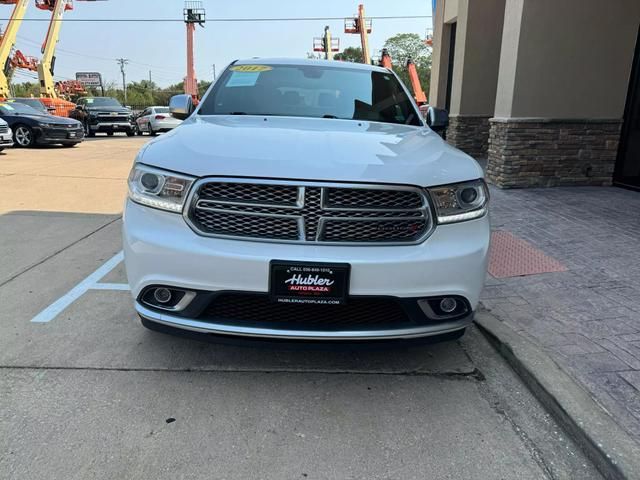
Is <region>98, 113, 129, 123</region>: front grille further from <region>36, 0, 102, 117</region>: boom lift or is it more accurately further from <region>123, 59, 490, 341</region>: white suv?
<region>123, 59, 490, 341</region>: white suv

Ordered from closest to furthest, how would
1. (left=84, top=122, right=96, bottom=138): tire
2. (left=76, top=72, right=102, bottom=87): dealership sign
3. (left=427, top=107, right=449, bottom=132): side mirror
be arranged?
(left=427, top=107, right=449, bottom=132): side mirror
(left=84, top=122, right=96, bottom=138): tire
(left=76, top=72, right=102, bottom=87): dealership sign

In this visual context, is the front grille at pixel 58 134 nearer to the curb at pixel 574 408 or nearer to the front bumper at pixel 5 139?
the front bumper at pixel 5 139

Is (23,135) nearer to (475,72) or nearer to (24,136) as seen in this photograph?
(24,136)

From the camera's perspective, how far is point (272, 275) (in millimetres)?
2328

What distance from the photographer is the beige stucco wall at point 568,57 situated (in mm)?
7523

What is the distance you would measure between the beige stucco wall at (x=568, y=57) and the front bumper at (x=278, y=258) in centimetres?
616

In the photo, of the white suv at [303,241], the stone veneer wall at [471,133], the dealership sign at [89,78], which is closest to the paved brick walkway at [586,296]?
the white suv at [303,241]

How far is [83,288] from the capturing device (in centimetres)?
408

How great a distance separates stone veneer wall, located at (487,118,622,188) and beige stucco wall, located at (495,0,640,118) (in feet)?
0.54

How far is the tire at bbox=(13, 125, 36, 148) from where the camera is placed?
1558cm

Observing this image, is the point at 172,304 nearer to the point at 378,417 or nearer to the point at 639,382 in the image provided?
the point at 378,417

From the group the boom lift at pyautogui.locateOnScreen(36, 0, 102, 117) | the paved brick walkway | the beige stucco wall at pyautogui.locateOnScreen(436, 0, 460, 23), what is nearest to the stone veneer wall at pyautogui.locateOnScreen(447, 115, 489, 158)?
the beige stucco wall at pyautogui.locateOnScreen(436, 0, 460, 23)

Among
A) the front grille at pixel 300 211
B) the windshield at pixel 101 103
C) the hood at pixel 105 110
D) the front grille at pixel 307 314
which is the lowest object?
the hood at pixel 105 110

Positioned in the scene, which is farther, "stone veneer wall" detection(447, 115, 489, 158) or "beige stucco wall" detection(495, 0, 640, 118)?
"stone veneer wall" detection(447, 115, 489, 158)
